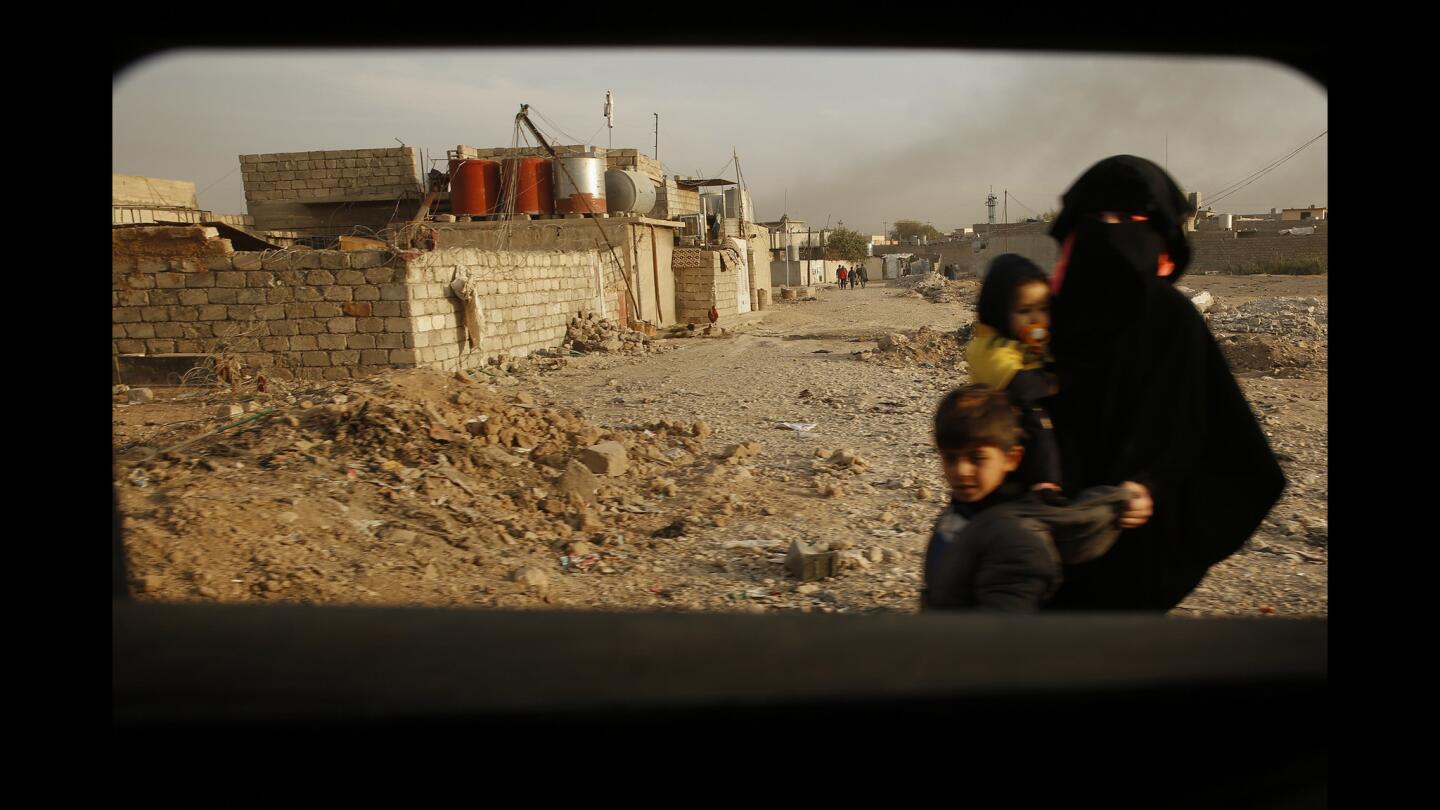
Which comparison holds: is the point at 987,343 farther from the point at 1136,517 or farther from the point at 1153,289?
the point at 1136,517

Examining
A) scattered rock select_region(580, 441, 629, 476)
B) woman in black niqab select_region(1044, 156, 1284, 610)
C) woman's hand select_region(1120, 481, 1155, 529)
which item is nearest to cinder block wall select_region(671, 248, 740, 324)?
scattered rock select_region(580, 441, 629, 476)

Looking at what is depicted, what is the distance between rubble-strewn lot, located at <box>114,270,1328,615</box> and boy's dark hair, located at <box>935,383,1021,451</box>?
7.80 feet

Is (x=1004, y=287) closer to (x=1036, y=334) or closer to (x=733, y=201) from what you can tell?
(x=1036, y=334)

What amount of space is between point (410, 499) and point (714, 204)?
77.6 feet

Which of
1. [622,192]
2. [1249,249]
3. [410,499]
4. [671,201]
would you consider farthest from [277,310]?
[1249,249]

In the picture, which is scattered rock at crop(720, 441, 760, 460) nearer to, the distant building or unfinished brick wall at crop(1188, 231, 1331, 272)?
unfinished brick wall at crop(1188, 231, 1331, 272)

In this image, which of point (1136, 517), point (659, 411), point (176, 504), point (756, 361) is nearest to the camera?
point (1136, 517)

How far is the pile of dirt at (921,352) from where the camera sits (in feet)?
41.4

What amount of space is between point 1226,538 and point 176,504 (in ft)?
16.8

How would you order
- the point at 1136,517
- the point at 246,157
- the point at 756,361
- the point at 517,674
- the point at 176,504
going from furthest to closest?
the point at 246,157
the point at 756,361
the point at 176,504
the point at 1136,517
the point at 517,674

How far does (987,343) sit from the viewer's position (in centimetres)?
230

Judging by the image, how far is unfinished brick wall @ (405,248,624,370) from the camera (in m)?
11.1

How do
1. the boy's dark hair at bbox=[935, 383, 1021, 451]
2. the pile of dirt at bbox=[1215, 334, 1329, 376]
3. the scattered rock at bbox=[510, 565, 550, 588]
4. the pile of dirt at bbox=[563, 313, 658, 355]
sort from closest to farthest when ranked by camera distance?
the boy's dark hair at bbox=[935, 383, 1021, 451] < the scattered rock at bbox=[510, 565, 550, 588] < the pile of dirt at bbox=[1215, 334, 1329, 376] < the pile of dirt at bbox=[563, 313, 658, 355]
